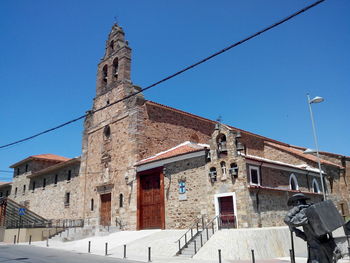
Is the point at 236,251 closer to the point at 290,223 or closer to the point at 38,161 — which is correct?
the point at 290,223

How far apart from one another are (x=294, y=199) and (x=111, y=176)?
63.2 feet

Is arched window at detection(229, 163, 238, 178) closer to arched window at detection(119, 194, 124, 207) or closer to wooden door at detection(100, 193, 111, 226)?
arched window at detection(119, 194, 124, 207)

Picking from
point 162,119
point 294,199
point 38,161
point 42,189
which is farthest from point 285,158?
point 38,161

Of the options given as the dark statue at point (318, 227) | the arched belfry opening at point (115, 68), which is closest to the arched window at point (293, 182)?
the dark statue at point (318, 227)

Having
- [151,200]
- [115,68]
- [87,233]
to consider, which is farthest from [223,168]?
[115,68]

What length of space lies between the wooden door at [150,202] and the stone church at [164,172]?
6 cm

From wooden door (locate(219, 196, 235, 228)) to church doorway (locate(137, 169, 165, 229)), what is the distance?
4.43 meters

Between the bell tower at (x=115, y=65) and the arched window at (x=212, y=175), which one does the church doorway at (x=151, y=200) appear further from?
the bell tower at (x=115, y=65)

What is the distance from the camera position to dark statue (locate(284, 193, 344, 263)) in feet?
17.9

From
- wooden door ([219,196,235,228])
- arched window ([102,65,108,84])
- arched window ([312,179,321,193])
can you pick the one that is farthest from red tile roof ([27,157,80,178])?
arched window ([312,179,321,193])

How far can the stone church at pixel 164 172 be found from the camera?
1622 centimetres

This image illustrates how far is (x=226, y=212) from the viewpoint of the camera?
15.9 m

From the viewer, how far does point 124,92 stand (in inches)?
958

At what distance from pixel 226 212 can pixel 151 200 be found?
239 inches
